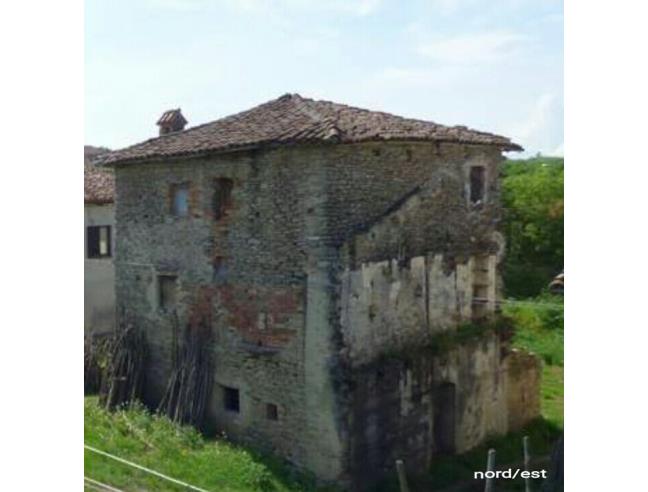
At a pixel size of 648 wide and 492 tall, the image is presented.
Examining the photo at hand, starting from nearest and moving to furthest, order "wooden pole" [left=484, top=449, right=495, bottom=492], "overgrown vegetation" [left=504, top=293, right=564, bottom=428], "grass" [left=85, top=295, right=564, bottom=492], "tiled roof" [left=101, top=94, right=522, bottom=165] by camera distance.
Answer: "overgrown vegetation" [left=504, top=293, right=564, bottom=428] → "wooden pole" [left=484, top=449, right=495, bottom=492] → "grass" [left=85, top=295, right=564, bottom=492] → "tiled roof" [left=101, top=94, right=522, bottom=165]

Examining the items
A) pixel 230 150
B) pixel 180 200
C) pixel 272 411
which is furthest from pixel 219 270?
pixel 272 411

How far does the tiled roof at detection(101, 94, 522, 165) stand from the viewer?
6.12m

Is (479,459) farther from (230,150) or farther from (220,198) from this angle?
(230,150)

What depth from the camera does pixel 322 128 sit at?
20.2 feet

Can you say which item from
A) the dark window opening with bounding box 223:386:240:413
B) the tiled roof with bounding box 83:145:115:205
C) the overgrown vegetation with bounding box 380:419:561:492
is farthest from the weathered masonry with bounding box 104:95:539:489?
the tiled roof with bounding box 83:145:115:205

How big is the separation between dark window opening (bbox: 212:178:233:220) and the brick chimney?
537mm

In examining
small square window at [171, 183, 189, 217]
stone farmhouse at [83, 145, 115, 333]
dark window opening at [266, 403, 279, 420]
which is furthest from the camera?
stone farmhouse at [83, 145, 115, 333]

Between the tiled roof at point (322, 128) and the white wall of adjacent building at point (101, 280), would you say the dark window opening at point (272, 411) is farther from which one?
the tiled roof at point (322, 128)

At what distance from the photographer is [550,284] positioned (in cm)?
531

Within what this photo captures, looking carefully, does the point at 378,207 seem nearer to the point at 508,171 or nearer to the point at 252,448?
the point at 508,171

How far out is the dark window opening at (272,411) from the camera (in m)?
6.73

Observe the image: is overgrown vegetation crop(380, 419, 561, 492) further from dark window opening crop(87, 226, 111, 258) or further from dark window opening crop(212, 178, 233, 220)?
dark window opening crop(87, 226, 111, 258)

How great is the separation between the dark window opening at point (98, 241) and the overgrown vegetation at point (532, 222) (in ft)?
11.9

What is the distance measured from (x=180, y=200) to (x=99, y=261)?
3.79 feet
